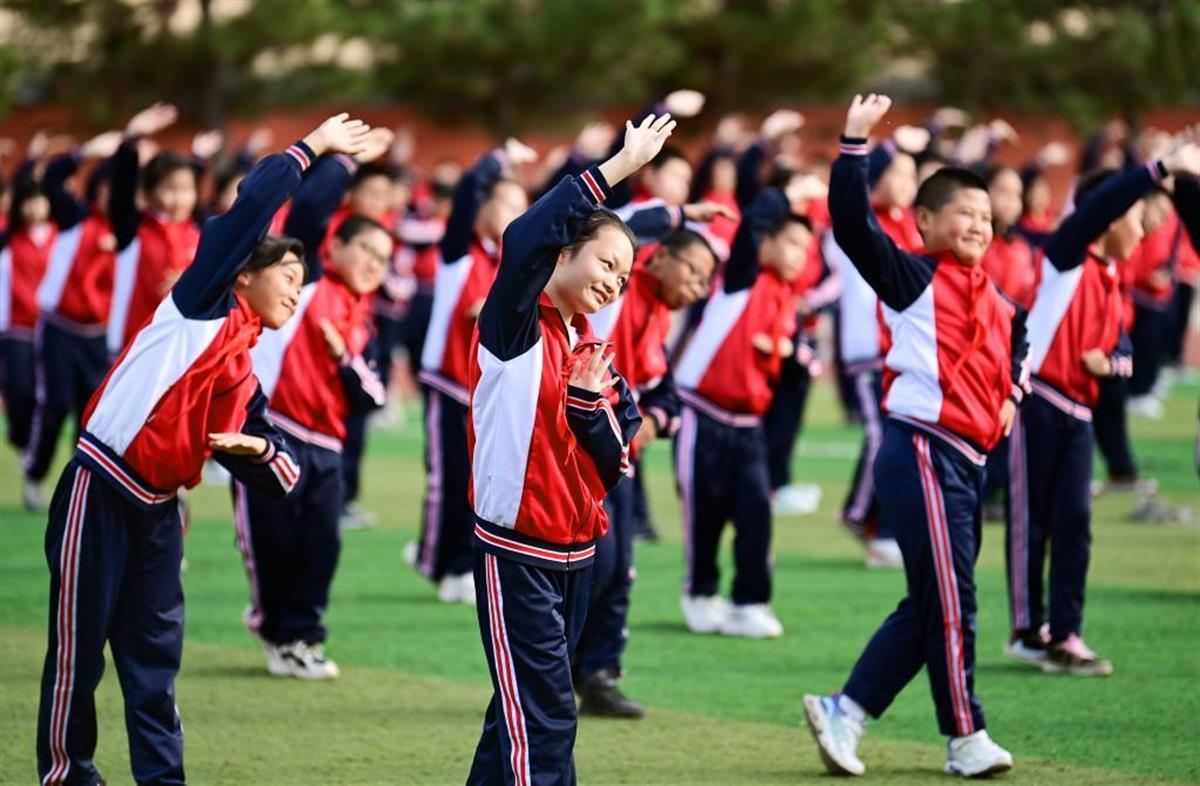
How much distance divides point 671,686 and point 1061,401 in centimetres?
206

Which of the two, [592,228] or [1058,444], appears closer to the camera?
[592,228]

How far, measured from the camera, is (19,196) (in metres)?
14.9

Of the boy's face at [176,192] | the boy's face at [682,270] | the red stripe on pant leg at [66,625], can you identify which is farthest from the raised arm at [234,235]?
the boy's face at [176,192]

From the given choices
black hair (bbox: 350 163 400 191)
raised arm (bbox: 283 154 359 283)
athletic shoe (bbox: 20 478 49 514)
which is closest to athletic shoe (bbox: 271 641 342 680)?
raised arm (bbox: 283 154 359 283)

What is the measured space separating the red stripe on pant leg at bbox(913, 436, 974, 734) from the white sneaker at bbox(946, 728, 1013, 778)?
42mm

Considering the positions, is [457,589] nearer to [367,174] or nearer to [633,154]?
[367,174]

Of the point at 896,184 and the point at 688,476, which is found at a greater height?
the point at 896,184

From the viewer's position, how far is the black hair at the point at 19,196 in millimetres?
14750

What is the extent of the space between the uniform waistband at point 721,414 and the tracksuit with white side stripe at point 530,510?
4037mm

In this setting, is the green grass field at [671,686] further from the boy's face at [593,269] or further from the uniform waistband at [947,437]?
the boy's face at [593,269]

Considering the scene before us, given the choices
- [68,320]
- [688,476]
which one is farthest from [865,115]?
[68,320]

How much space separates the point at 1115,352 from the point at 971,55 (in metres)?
25.1

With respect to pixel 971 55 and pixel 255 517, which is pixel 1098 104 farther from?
pixel 255 517

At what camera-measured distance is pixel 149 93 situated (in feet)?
94.7
